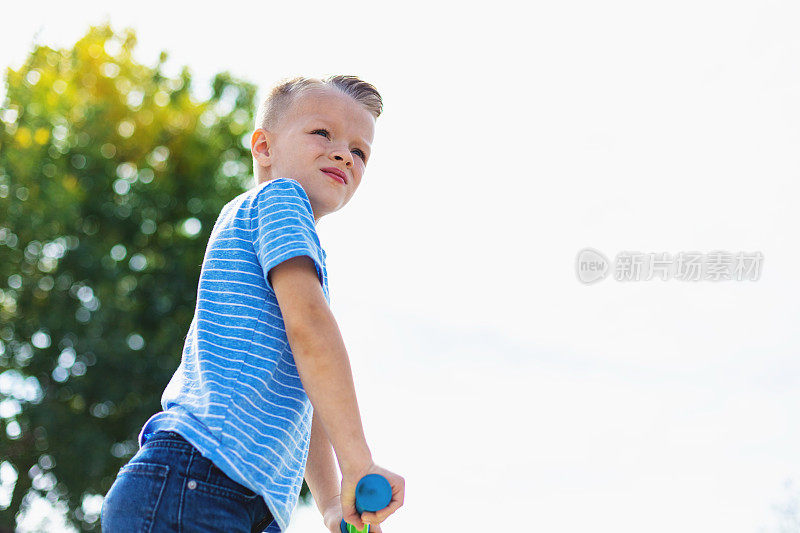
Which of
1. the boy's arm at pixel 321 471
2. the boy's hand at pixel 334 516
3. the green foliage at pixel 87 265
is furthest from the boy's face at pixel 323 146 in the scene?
the green foliage at pixel 87 265

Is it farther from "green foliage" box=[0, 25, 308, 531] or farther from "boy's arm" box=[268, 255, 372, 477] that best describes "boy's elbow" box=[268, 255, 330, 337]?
"green foliage" box=[0, 25, 308, 531]

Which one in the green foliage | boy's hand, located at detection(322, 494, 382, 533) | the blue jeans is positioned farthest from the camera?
the green foliage

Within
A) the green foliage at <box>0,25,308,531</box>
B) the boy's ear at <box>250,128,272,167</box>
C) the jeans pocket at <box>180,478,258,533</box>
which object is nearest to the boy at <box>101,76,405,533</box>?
the jeans pocket at <box>180,478,258,533</box>

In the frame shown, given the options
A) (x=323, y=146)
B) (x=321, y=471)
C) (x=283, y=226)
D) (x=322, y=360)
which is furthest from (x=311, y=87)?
(x=321, y=471)

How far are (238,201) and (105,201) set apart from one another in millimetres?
11621

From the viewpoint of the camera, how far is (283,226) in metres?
1.55

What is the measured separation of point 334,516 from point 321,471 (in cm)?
13

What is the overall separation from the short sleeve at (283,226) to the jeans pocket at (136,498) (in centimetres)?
39

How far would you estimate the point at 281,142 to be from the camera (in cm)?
186

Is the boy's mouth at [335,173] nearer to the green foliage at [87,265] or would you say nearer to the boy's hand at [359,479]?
the boy's hand at [359,479]

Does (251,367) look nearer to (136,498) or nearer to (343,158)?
(136,498)

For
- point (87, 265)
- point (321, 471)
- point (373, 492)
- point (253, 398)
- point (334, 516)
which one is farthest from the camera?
point (87, 265)

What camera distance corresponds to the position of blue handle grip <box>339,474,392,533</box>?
1380mm

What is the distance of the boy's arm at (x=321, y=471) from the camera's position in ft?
5.94
